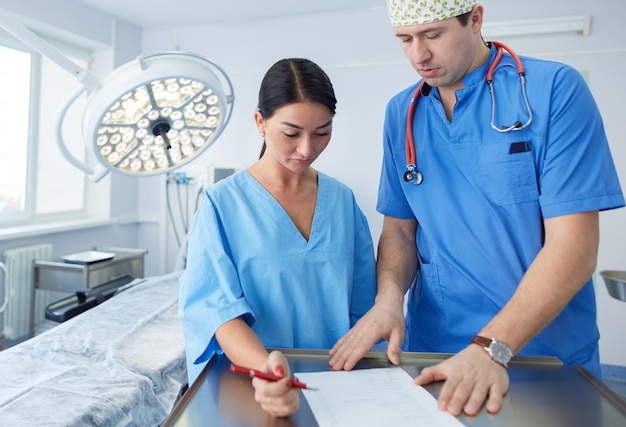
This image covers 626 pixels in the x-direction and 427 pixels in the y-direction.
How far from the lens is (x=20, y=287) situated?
9.57ft

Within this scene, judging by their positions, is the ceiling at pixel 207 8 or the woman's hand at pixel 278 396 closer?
the woman's hand at pixel 278 396

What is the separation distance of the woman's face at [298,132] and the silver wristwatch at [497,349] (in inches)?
19.6

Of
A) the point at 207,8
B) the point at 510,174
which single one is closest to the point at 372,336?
the point at 510,174

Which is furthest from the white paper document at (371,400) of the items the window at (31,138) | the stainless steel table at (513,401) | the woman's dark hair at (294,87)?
the window at (31,138)

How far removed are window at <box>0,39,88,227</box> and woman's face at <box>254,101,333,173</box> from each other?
241cm

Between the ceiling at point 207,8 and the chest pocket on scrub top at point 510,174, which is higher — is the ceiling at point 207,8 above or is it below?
above

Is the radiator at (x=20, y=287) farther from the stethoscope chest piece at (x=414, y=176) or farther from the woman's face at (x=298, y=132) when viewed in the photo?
the stethoscope chest piece at (x=414, y=176)

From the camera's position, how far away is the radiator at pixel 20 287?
2.84m

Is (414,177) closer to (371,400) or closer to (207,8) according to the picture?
(371,400)

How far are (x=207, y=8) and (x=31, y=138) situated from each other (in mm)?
1481

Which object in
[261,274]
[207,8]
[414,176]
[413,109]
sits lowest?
[261,274]

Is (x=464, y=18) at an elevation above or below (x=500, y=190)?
above

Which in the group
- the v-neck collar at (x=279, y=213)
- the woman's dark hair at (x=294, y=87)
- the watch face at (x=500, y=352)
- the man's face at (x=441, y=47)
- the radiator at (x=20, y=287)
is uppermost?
the man's face at (x=441, y=47)

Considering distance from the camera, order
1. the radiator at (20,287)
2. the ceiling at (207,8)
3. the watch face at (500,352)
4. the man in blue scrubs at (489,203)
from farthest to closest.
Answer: the ceiling at (207,8)
the radiator at (20,287)
the man in blue scrubs at (489,203)
the watch face at (500,352)
